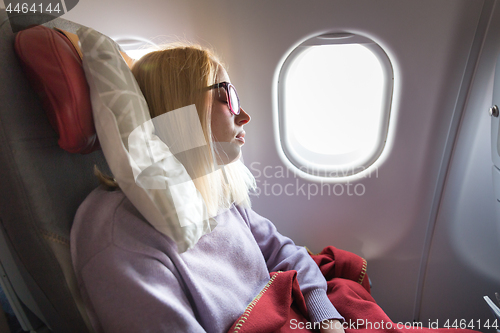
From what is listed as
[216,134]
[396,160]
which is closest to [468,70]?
[396,160]

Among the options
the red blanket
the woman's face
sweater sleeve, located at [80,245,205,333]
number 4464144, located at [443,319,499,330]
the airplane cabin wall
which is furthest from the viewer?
number 4464144, located at [443,319,499,330]

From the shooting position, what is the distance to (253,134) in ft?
5.13

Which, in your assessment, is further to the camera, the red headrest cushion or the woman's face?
the woman's face

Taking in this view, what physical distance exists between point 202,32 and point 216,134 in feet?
2.34

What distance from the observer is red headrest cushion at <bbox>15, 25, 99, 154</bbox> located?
63 cm

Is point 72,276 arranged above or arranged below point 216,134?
below

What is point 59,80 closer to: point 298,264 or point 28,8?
point 28,8

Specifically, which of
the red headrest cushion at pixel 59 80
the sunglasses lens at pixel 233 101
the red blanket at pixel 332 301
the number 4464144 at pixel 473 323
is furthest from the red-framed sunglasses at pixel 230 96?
the number 4464144 at pixel 473 323

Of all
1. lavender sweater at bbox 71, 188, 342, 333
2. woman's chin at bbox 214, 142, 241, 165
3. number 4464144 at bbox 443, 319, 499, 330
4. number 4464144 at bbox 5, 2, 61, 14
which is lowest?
number 4464144 at bbox 443, 319, 499, 330

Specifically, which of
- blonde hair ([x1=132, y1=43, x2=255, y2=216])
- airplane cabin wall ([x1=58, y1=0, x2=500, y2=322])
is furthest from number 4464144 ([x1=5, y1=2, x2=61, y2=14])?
airplane cabin wall ([x1=58, y1=0, x2=500, y2=322])

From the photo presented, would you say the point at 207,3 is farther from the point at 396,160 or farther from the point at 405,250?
the point at 405,250

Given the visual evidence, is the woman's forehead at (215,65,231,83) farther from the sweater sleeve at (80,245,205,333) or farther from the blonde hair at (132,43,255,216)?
the sweater sleeve at (80,245,205,333)

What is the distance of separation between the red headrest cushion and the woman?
19 centimetres

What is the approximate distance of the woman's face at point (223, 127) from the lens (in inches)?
37.7
